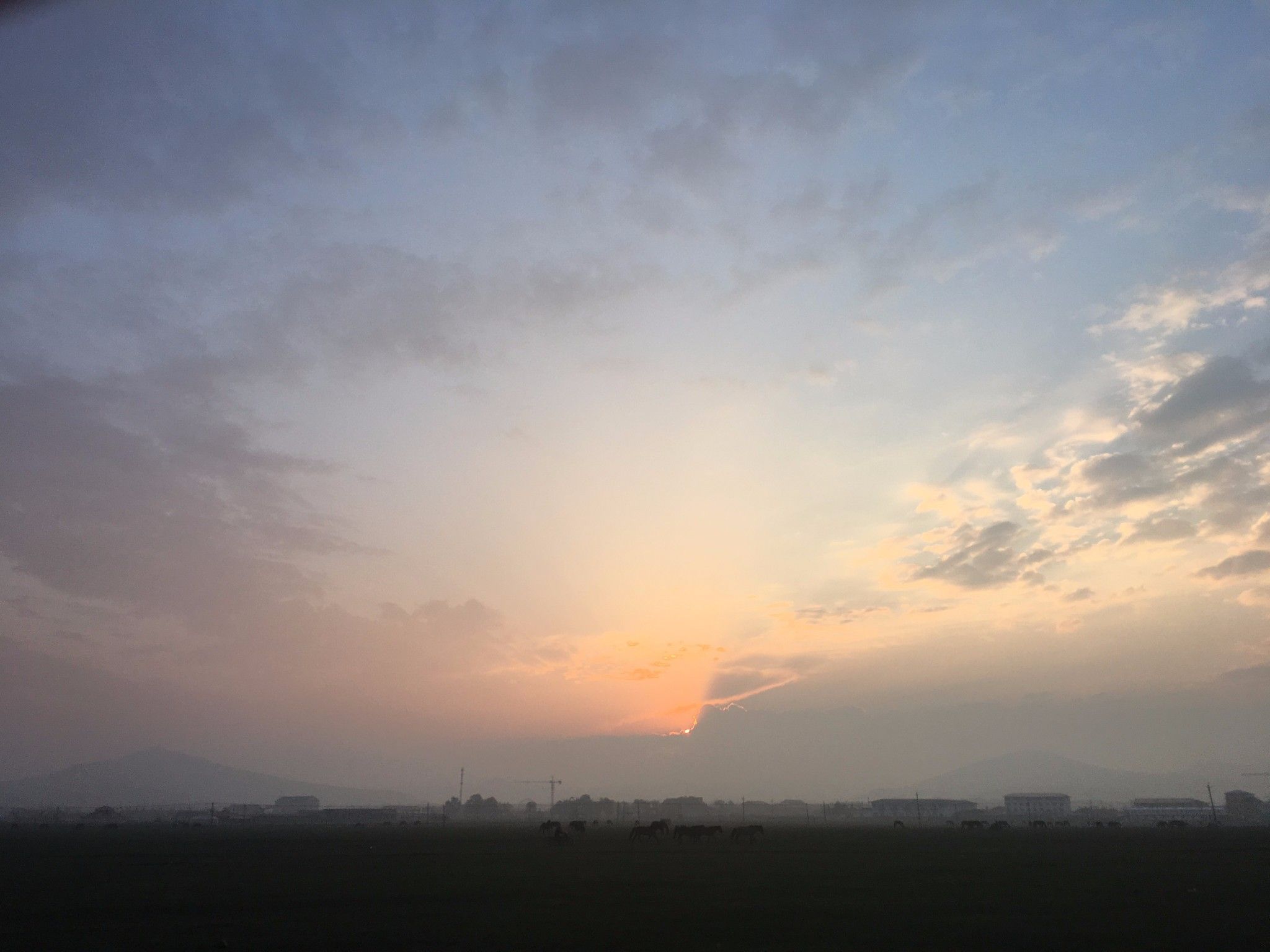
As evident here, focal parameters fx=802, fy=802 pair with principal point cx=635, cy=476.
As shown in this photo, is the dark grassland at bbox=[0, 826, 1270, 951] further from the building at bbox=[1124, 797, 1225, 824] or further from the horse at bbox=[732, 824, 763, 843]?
the building at bbox=[1124, 797, 1225, 824]

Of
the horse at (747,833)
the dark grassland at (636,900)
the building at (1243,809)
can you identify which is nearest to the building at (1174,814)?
the building at (1243,809)

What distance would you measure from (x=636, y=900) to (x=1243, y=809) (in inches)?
7142

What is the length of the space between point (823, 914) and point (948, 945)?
444 cm

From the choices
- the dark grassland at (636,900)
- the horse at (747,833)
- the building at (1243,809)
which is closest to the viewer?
the dark grassland at (636,900)

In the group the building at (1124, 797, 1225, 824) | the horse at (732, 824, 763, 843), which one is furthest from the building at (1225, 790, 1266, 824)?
the horse at (732, 824, 763, 843)

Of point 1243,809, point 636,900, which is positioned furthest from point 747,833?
point 1243,809

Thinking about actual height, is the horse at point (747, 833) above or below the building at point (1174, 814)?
above

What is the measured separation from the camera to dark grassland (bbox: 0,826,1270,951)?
55.4 feet

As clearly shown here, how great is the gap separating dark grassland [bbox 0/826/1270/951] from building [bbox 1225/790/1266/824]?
12627cm

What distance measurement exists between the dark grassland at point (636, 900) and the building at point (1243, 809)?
12627 cm

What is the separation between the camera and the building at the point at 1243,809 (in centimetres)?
13950

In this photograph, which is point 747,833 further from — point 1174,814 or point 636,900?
point 1174,814

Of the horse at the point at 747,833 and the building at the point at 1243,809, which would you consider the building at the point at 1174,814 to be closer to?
the building at the point at 1243,809

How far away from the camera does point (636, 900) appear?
22875 mm
